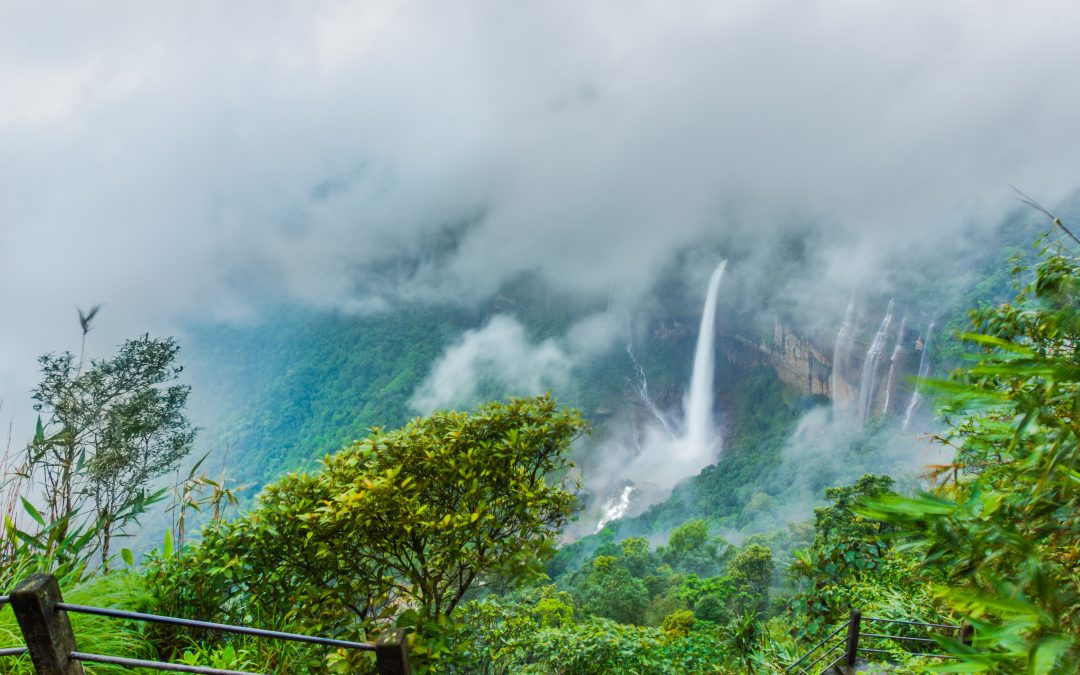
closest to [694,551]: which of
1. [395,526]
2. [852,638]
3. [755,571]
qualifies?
[755,571]

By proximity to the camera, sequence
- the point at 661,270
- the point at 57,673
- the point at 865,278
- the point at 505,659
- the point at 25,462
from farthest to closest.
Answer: the point at 661,270 < the point at 865,278 < the point at 505,659 < the point at 25,462 < the point at 57,673

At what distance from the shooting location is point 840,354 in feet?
133

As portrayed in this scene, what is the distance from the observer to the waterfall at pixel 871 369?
37281 millimetres

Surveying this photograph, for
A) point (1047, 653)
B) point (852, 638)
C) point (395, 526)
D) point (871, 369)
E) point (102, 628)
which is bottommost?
point (852, 638)

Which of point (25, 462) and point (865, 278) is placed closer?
point (25, 462)

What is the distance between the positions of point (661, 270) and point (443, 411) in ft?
213

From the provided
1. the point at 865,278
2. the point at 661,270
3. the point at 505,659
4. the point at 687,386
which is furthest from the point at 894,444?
the point at 661,270

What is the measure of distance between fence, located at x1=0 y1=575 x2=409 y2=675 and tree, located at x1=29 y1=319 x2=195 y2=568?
2.72m

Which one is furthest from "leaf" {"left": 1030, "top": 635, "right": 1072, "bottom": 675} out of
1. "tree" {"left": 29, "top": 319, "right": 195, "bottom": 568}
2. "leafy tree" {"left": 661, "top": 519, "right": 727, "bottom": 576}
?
"leafy tree" {"left": 661, "top": 519, "right": 727, "bottom": 576}

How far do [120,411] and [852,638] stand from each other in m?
8.04

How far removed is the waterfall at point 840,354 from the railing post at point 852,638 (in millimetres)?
40484

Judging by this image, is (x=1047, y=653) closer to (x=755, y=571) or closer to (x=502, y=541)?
(x=502, y=541)

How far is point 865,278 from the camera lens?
44.2 metres

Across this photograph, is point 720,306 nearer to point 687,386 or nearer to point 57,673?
point 687,386
